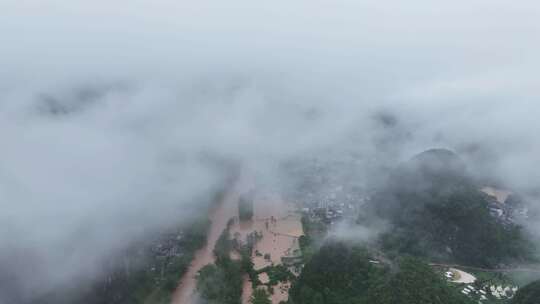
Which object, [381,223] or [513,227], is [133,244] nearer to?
[381,223]

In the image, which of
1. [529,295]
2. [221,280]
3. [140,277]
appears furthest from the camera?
[140,277]

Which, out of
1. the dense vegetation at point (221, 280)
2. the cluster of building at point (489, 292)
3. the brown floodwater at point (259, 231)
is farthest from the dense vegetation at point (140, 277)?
the cluster of building at point (489, 292)

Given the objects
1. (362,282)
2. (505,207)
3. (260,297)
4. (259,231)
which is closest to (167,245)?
(259,231)

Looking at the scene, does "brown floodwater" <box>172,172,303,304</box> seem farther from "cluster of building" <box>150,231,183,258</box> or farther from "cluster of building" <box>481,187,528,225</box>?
"cluster of building" <box>481,187,528,225</box>

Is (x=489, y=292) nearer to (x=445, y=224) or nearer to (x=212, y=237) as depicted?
(x=445, y=224)

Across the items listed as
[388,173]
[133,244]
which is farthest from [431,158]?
[133,244]
